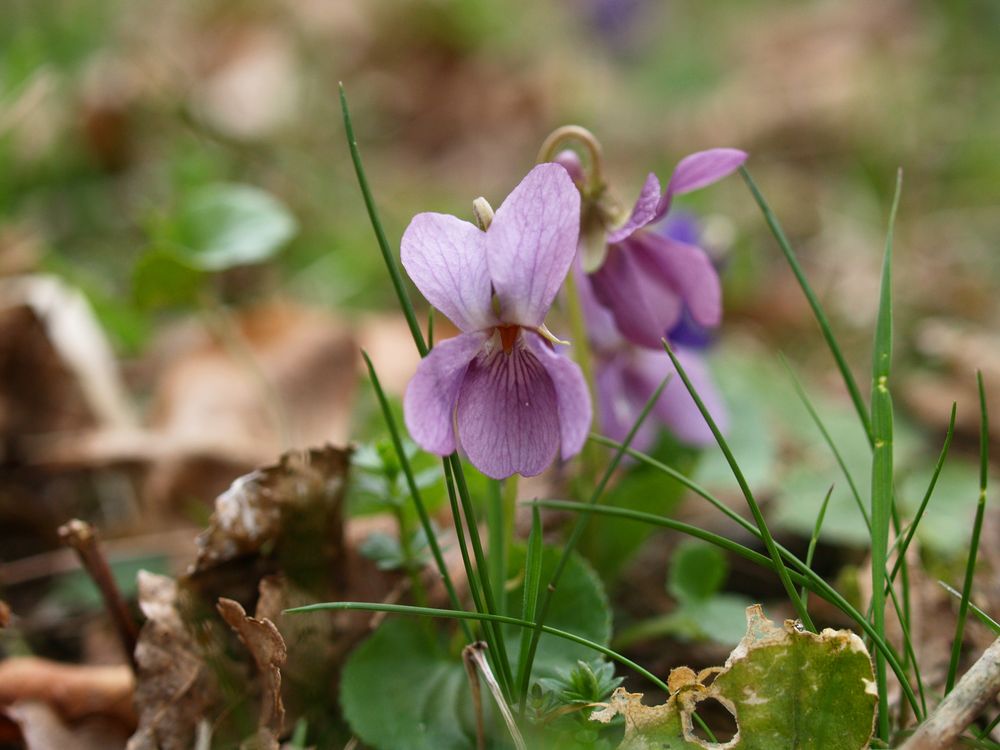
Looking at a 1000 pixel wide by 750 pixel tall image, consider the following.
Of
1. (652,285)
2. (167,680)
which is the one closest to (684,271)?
(652,285)

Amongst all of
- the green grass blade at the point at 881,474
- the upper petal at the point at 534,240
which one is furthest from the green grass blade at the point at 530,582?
the green grass blade at the point at 881,474

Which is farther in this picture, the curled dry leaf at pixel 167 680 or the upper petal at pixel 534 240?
the curled dry leaf at pixel 167 680

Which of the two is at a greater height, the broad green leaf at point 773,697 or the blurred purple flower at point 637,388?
the blurred purple flower at point 637,388

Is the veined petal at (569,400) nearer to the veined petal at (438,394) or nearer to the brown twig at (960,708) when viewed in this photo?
the veined petal at (438,394)

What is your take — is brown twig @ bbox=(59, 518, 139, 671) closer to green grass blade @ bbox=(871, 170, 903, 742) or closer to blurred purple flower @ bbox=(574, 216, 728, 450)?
→ blurred purple flower @ bbox=(574, 216, 728, 450)

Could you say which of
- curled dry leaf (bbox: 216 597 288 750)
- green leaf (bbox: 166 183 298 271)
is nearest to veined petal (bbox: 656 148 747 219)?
curled dry leaf (bbox: 216 597 288 750)

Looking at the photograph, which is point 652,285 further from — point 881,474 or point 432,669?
point 432,669
